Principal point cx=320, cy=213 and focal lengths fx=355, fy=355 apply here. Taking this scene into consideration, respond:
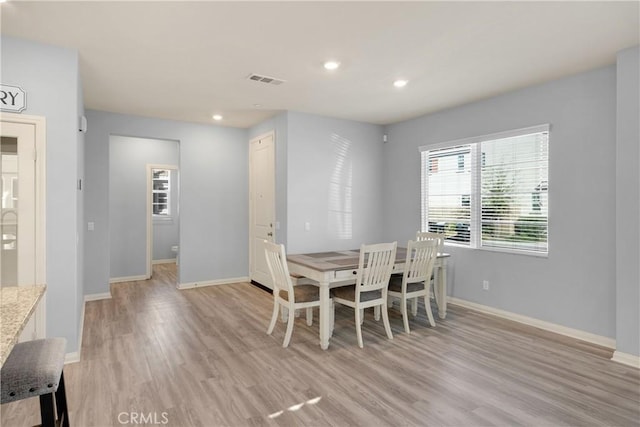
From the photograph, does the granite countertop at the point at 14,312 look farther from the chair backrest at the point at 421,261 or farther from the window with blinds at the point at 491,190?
the window with blinds at the point at 491,190

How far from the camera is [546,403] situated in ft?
7.82

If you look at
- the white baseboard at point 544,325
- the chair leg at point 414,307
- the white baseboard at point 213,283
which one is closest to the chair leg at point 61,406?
the chair leg at point 414,307

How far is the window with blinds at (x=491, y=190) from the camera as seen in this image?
389 cm

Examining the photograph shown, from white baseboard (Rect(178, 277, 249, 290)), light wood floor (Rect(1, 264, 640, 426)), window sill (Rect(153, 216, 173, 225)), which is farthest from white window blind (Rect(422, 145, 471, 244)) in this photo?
window sill (Rect(153, 216, 173, 225))

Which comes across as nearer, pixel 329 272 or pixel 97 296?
pixel 329 272

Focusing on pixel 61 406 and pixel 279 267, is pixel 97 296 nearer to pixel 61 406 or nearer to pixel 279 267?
pixel 279 267

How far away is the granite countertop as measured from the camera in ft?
3.75

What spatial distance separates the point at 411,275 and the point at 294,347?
1.43 metres

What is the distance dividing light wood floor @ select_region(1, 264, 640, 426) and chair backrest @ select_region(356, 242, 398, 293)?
559 mm

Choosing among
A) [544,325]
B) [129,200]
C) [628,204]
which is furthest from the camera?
[129,200]

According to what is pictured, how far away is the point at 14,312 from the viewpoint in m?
1.41
